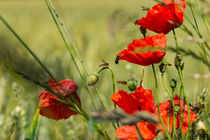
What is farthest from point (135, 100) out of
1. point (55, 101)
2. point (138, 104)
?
point (55, 101)

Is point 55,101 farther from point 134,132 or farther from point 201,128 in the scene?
point 201,128

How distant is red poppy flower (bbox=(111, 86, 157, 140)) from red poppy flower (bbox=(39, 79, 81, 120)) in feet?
0.24

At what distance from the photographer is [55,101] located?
52 cm

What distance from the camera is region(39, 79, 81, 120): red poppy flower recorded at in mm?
477

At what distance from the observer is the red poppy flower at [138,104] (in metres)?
0.47

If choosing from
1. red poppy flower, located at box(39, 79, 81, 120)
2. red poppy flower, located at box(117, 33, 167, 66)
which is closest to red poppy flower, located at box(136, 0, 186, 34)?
red poppy flower, located at box(117, 33, 167, 66)

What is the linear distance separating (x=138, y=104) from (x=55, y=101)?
5.7 inches

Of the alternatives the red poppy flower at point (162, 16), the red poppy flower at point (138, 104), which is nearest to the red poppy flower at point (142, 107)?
the red poppy flower at point (138, 104)

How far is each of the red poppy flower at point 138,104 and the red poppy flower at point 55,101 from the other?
7cm

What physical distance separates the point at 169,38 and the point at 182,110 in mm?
200

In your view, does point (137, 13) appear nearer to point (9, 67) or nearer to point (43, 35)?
point (9, 67)

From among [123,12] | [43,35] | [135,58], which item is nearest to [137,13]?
[123,12]

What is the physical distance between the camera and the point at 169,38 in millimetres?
663

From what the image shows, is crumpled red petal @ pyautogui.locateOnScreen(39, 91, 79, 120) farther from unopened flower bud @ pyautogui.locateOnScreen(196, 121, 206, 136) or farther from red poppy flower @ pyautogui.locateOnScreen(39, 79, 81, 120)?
unopened flower bud @ pyautogui.locateOnScreen(196, 121, 206, 136)
